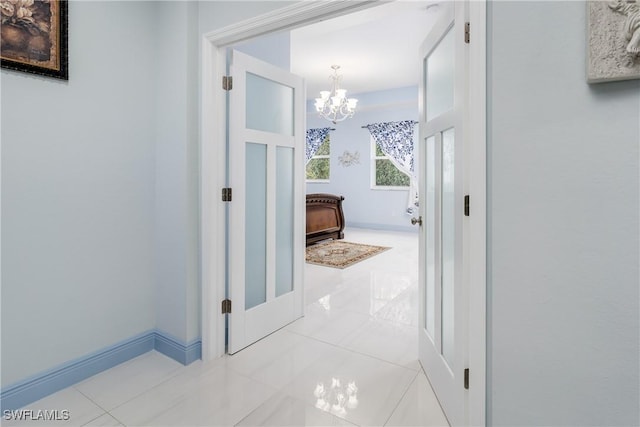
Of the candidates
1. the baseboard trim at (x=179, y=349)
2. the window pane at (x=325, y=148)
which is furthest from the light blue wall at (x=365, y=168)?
the baseboard trim at (x=179, y=349)

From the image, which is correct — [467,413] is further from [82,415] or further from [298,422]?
[82,415]

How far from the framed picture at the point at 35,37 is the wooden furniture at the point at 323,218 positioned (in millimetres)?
4145

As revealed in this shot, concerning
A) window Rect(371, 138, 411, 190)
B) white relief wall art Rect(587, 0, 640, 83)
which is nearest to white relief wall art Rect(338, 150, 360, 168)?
window Rect(371, 138, 411, 190)

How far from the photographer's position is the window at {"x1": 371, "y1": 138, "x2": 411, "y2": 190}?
7.58 metres

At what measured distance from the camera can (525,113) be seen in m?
1.21

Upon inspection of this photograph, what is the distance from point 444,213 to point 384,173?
6148 mm

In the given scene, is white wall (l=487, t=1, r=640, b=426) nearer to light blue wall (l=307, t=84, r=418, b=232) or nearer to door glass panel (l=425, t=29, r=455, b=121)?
door glass panel (l=425, t=29, r=455, b=121)

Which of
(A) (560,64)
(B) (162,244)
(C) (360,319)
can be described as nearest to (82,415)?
(B) (162,244)

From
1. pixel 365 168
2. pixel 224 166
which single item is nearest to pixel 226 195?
pixel 224 166

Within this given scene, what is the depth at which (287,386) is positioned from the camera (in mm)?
1934

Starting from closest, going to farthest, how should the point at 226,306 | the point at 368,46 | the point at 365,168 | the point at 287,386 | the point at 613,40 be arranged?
the point at 613,40
the point at 287,386
the point at 226,306
the point at 368,46
the point at 365,168

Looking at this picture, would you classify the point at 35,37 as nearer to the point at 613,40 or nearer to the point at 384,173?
the point at 613,40

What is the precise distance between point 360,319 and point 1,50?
8.88ft

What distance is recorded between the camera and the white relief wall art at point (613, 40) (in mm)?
1008
